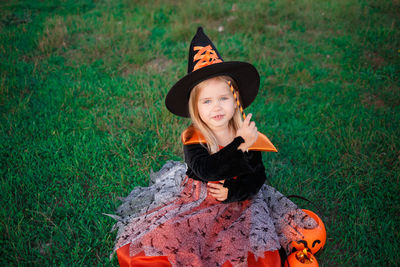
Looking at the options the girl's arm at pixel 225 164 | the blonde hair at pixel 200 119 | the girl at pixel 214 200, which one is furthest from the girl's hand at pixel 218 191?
the blonde hair at pixel 200 119

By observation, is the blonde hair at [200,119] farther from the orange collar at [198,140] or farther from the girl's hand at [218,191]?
the girl's hand at [218,191]

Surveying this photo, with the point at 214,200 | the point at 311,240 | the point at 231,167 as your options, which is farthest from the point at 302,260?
the point at 231,167

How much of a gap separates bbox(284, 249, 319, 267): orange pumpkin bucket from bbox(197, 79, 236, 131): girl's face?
1190mm

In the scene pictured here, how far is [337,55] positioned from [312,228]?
449cm

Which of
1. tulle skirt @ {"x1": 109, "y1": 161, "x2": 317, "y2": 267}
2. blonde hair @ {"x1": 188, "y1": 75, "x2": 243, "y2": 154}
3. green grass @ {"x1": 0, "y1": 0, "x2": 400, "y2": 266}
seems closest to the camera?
tulle skirt @ {"x1": 109, "y1": 161, "x2": 317, "y2": 267}

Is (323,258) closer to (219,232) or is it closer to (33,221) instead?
(219,232)

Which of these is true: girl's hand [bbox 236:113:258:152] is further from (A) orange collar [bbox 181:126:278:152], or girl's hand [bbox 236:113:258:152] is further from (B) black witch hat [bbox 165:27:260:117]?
(B) black witch hat [bbox 165:27:260:117]

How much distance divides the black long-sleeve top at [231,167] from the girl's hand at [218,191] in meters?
0.03

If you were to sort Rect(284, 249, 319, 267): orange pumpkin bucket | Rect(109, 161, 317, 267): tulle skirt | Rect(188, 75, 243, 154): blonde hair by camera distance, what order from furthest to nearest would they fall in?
1. Rect(188, 75, 243, 154): blonde hair
2. Rect(284, 249, 319, 267): orange pumpkin bucket
3. Rect(109, 161, 317, 267): tulle skirt

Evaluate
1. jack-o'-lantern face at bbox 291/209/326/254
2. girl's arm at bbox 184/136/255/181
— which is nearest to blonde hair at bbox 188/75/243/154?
girl's arm at bbox 184/136/255/181

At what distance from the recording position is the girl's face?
2.26 m

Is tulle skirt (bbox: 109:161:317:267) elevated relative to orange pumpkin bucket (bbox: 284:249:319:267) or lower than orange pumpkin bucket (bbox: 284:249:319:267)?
elevated

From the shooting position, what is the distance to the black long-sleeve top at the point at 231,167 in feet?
6.97

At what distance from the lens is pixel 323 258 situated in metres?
2.60
